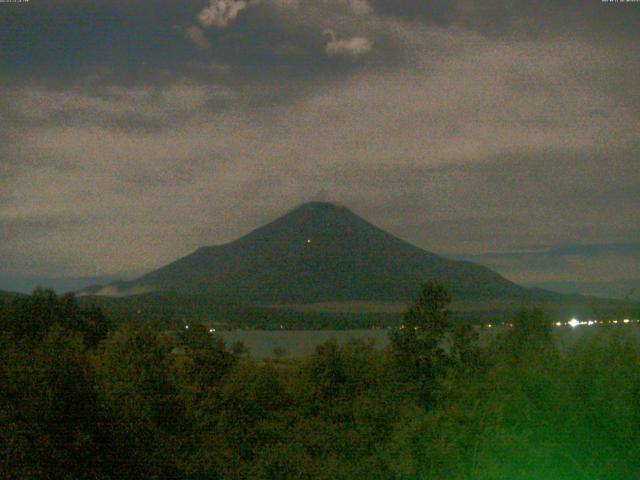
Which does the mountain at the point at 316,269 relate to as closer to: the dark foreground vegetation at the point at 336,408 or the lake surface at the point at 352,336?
the lake surface at the point at 352,336

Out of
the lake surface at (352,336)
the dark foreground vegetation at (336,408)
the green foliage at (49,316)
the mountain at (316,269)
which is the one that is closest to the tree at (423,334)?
the dark foreground vegetation at (336,408)

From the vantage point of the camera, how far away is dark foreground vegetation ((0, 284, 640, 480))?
6004 millimetres

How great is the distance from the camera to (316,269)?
188 feet

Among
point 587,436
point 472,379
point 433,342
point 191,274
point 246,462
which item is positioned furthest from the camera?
point 191,274

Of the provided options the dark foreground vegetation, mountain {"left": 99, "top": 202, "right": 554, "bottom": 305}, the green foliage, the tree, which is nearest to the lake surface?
the dark foreground vegetation

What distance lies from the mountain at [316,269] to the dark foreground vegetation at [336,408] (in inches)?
941

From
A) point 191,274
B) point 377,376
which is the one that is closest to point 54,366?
point 377,376

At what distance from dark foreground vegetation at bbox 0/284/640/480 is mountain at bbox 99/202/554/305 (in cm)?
2390

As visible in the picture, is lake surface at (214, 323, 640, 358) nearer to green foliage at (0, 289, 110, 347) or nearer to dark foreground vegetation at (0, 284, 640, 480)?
dark foreground vegetation at (0, 284, 640, 480)

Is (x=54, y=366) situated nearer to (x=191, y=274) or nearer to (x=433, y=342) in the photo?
(x=433, y=342)

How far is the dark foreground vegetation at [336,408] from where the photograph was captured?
6004 millimetres

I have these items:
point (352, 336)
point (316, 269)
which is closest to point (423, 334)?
point (352, 336)

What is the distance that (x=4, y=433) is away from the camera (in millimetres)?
8289

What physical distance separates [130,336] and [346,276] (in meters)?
37.8
